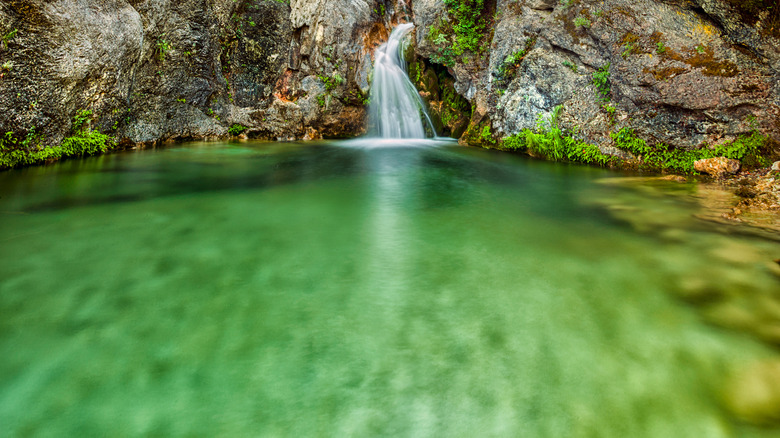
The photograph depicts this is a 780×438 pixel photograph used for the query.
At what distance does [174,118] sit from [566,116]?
434 inches

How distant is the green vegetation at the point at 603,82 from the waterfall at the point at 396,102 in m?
6.33

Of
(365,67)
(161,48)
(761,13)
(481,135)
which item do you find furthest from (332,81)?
(761,13)

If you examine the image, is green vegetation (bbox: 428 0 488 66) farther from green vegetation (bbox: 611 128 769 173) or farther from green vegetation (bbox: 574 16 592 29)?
green vegetation (bbox: 611 128 769 173)

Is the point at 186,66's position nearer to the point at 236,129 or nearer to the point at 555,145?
the point at 236,129

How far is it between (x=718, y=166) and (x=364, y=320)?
7417mm

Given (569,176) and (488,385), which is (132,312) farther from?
(569,176)

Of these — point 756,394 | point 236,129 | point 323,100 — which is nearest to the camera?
point 756,394

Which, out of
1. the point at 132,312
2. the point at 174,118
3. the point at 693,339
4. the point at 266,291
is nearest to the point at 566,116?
the point at 693,339

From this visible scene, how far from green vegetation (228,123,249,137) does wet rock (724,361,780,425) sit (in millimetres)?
14237

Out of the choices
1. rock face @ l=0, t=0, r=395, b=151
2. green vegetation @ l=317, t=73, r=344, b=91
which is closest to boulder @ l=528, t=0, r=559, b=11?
rock face @ l=0, t=0, r=395, b=151

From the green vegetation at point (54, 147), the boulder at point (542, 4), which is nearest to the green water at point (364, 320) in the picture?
the green vegetation at point (54, 147)

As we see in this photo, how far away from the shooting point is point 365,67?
14227mm

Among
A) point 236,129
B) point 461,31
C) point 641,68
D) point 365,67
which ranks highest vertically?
point 461,31

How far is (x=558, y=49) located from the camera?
362 inches
